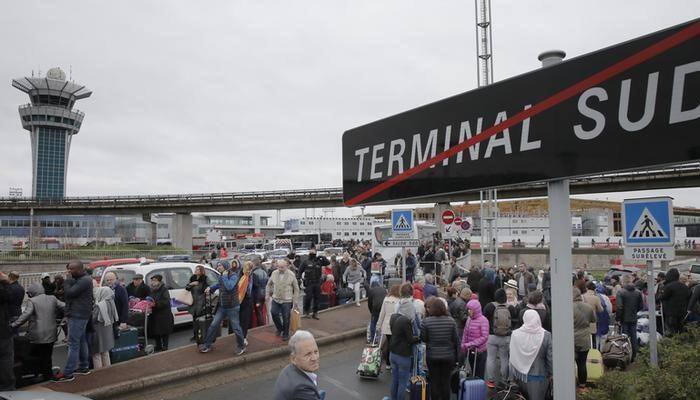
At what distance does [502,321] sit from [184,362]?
578 centimetres

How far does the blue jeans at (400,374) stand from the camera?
20.4ft

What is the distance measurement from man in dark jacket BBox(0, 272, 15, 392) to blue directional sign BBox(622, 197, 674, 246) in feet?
29.8

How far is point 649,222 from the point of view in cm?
606

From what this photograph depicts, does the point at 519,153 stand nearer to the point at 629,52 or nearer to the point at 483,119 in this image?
the point at 483,119

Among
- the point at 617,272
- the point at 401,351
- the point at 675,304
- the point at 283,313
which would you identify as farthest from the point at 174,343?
the point at 617,272

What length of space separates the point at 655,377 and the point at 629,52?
3897mm

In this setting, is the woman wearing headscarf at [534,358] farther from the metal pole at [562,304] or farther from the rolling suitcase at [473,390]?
the metal pole at [562,304]

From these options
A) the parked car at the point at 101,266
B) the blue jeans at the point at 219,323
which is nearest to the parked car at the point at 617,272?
the blue jeans at the point at 219,323

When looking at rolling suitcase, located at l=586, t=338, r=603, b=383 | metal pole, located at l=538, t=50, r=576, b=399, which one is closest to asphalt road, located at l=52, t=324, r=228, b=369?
rolling suitcase, located at l=586, t=338, r=603, b=383

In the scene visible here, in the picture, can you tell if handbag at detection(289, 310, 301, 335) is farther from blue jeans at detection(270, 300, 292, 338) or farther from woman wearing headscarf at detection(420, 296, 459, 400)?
woman wearing headscarf at detection(420, 296, 459, 400)

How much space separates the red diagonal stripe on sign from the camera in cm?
196

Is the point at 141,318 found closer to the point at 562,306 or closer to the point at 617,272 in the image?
the point at 562,306

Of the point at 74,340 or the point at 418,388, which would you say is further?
the point at 74,340

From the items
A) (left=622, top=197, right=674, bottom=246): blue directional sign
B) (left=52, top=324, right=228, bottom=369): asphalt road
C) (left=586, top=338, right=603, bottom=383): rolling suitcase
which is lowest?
(left=52, top=324, right=228, bottom=369): asphalt road
